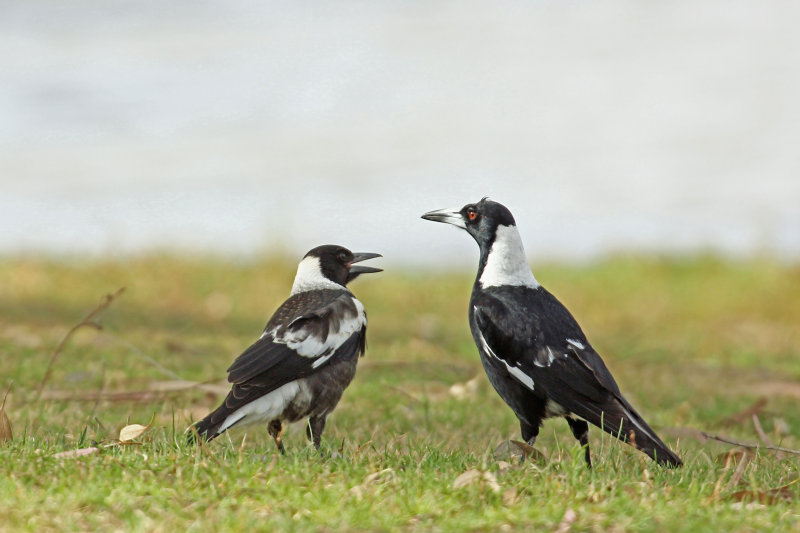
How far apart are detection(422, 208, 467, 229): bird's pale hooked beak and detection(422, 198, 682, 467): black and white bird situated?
49 centimetres

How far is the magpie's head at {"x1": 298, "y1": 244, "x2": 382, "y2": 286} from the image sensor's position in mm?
5844

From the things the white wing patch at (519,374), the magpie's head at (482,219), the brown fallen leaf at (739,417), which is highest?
the magpie's head at (482,219)

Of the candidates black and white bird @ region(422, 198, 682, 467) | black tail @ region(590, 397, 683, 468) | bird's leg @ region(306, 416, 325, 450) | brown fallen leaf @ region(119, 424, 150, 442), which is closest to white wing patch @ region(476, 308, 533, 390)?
black and white bird @ region(422, 198, 682, 467)

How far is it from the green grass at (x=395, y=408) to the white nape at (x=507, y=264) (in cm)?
90

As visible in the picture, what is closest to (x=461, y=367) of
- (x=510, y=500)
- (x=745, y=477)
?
(x=745, y=477)

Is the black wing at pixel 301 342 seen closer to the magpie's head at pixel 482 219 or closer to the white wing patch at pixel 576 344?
the magpie's head at pixel 482 219

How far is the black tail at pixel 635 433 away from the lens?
4223 mm

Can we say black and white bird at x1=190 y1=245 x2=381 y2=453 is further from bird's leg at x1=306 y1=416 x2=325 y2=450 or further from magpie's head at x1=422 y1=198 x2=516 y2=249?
magpie's head at x1=422 y1=198 x2=516 y2=249

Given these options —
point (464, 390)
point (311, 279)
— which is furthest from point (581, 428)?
point (464, 390)

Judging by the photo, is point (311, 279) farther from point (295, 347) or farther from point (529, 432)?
point (529, 432)

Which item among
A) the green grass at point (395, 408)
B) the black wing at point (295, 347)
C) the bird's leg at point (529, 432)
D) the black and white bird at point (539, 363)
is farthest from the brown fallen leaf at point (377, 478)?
the bird's leg at point (529, 432)

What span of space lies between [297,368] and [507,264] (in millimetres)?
1312

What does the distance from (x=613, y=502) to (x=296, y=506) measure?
1132 mm

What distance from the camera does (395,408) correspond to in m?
6.65
